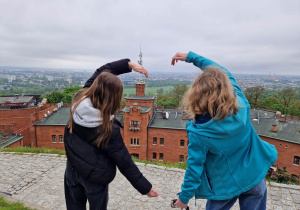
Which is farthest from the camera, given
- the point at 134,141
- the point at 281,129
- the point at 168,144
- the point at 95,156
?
the point at 168,144

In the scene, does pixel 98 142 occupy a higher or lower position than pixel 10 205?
higher

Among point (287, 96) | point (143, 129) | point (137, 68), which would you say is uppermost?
point (137, 68)

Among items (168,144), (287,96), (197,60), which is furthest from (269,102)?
(197,60)

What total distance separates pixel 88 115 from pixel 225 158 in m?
1.69

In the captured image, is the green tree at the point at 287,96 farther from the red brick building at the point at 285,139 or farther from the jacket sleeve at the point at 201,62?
the jacket sleeve at the point at 201,62

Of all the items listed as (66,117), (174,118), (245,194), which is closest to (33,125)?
(66,117)

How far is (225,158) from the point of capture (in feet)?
7.54

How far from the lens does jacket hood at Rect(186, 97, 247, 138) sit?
213 centimetres

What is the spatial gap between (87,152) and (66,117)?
28.3 meters

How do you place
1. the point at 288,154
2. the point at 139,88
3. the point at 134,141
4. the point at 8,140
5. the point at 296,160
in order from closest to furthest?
the point at 8,140
the point at 296,160
the point at 288,154
the point at 134,141
the point at 139,88

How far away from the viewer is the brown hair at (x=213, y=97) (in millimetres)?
2127

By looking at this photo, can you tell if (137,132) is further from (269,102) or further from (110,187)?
(269,102)

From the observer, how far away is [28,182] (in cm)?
629

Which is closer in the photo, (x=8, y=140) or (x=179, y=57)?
(x=179, y=57)
